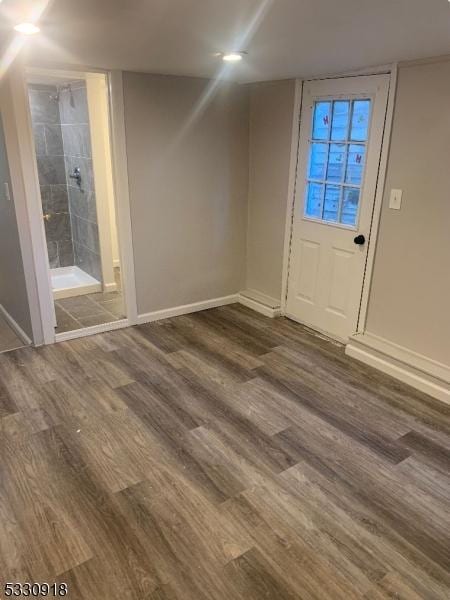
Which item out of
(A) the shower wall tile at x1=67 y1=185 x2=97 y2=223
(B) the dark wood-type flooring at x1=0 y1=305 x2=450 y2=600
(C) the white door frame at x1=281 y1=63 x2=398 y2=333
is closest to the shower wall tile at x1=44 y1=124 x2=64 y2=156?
(A) the shower wall tile at x1=67 y1=185 x2=97 y2=223

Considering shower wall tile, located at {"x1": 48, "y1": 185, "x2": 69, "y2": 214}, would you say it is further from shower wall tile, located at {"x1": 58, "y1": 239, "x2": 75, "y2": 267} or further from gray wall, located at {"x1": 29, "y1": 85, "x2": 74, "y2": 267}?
shower wall tile, located at {"x1": 58, "y1": 239, "x2": 75, "y2": 267}

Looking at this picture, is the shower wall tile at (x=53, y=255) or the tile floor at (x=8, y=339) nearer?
the tile floor at (x=8, y=339)

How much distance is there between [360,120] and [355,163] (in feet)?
0.95

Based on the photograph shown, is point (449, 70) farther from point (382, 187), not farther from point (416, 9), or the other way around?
point (416, 9)

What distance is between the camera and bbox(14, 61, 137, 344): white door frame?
119 inches

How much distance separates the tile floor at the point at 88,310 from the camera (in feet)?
12.9

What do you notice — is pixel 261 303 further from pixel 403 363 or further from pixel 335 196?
pixel 403 363

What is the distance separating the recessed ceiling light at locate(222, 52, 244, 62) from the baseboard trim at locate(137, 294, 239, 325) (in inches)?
83.2

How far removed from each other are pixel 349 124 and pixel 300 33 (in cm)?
130

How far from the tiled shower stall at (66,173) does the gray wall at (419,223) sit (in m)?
2.84

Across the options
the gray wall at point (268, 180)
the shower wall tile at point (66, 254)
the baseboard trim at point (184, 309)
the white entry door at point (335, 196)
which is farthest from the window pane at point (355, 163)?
the shower wall tile at point (66, 254)

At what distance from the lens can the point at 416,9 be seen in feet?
5.62

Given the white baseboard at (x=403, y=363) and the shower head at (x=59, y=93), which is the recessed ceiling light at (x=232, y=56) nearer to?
the white baseboard at (x=403, y=363)

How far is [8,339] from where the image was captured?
364 cm
